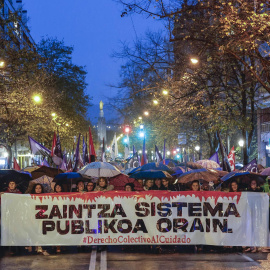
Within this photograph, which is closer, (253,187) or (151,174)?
(253,187)

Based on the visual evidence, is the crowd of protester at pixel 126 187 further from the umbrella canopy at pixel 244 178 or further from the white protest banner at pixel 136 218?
the umbrella canopy at pixel 244 178

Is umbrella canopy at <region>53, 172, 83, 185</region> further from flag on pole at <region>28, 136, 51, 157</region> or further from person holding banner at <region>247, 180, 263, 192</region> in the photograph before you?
flag on pole at <region>28, 136, 51, 157</region>

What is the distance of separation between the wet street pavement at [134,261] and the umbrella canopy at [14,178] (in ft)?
15.0

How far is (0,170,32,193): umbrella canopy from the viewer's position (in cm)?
1542

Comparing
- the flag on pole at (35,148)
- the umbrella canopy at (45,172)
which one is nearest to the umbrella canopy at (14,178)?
the umbrella canopy at (45,172)

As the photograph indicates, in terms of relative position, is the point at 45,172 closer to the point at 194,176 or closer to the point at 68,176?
the point at 68,176

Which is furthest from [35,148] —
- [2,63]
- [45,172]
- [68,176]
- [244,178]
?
[244,178]

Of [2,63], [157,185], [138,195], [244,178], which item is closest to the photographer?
[138,195]

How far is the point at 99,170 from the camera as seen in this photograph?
52.5 feet

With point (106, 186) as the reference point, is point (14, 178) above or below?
above

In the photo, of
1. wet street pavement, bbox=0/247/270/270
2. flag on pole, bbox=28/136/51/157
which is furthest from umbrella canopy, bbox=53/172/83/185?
flag on pole, bbox=28/136/51/157

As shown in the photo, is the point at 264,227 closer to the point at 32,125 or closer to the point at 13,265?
the point at 13,265

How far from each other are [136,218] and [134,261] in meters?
1.33

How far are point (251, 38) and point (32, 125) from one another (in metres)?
24.3
